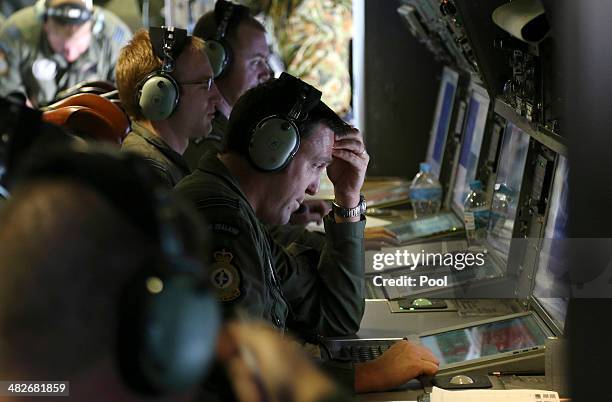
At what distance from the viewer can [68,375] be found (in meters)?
0.75

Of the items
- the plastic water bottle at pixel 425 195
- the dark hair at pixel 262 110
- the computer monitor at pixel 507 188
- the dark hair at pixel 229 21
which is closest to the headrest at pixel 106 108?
the dark hair at pixel 262 110

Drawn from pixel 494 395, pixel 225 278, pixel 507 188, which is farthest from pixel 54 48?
pixel 494 395

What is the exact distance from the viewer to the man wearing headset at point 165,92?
3.13 meters

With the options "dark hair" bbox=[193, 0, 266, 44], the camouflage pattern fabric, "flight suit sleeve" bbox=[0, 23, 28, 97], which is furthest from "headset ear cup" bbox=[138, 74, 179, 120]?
"flight suit sleeve" bbox=[0, 23, 28, 97]

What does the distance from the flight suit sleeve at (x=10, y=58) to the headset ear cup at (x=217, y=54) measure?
102 inches

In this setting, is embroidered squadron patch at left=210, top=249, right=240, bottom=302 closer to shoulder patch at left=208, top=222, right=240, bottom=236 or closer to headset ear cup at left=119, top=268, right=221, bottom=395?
shoulder patch at left=208, top=222, right=240, bottom=236

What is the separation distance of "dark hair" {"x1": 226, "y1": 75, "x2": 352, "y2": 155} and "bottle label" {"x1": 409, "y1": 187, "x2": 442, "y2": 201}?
2.31m

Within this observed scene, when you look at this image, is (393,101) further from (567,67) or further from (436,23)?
(567,67)

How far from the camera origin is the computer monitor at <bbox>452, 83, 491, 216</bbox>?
161 inches

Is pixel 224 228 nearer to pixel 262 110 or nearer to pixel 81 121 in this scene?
pixel 262 110

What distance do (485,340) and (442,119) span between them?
2.64 metres

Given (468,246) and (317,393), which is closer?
(317,393)

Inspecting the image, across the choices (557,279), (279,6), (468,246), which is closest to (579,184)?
(557,279)

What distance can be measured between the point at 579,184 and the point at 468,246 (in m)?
2.32
